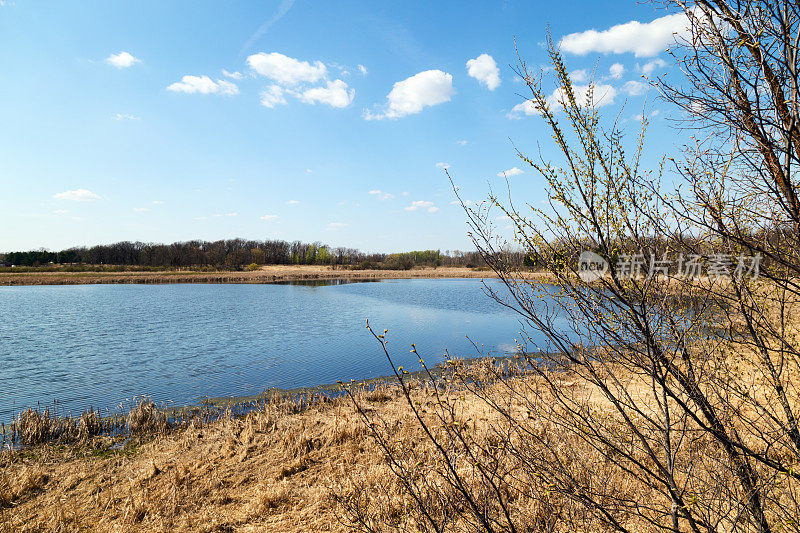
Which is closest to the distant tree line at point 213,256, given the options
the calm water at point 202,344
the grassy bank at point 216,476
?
the calm water at point 202,344

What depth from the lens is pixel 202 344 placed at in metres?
18.0

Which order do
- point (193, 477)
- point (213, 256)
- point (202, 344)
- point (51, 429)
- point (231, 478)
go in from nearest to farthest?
Result: point (193, 477)
point (231, 478)
point (51, 429)
point (202, 344)
point (213, 256)

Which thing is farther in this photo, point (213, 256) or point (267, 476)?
point (213, 256)

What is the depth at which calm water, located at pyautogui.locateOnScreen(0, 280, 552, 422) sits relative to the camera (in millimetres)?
12453

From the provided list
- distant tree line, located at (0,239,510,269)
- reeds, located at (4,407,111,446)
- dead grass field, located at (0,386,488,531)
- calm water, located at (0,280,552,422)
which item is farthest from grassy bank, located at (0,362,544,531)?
distant tree line, located at (0,239,510,269)

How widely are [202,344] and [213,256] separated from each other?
84634 mm

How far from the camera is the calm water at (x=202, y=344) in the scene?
12453mm

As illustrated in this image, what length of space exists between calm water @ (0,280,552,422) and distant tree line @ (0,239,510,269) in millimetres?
57126

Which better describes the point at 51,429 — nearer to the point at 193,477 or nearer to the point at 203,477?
the point at 193,477

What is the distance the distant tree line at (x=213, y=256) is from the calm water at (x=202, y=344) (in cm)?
5713

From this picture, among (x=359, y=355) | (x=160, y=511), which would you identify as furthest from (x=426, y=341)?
(x=160, y=511)

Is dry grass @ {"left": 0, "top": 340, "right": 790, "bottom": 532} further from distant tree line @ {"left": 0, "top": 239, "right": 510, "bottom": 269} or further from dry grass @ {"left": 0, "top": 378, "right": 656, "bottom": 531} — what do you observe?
distant tree line @ {"left": 0, "top": 239, "right": 510, "bottom": 269}

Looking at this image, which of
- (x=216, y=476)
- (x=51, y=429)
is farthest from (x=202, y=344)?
(x=216, y=476)

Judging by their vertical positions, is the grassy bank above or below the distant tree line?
below
